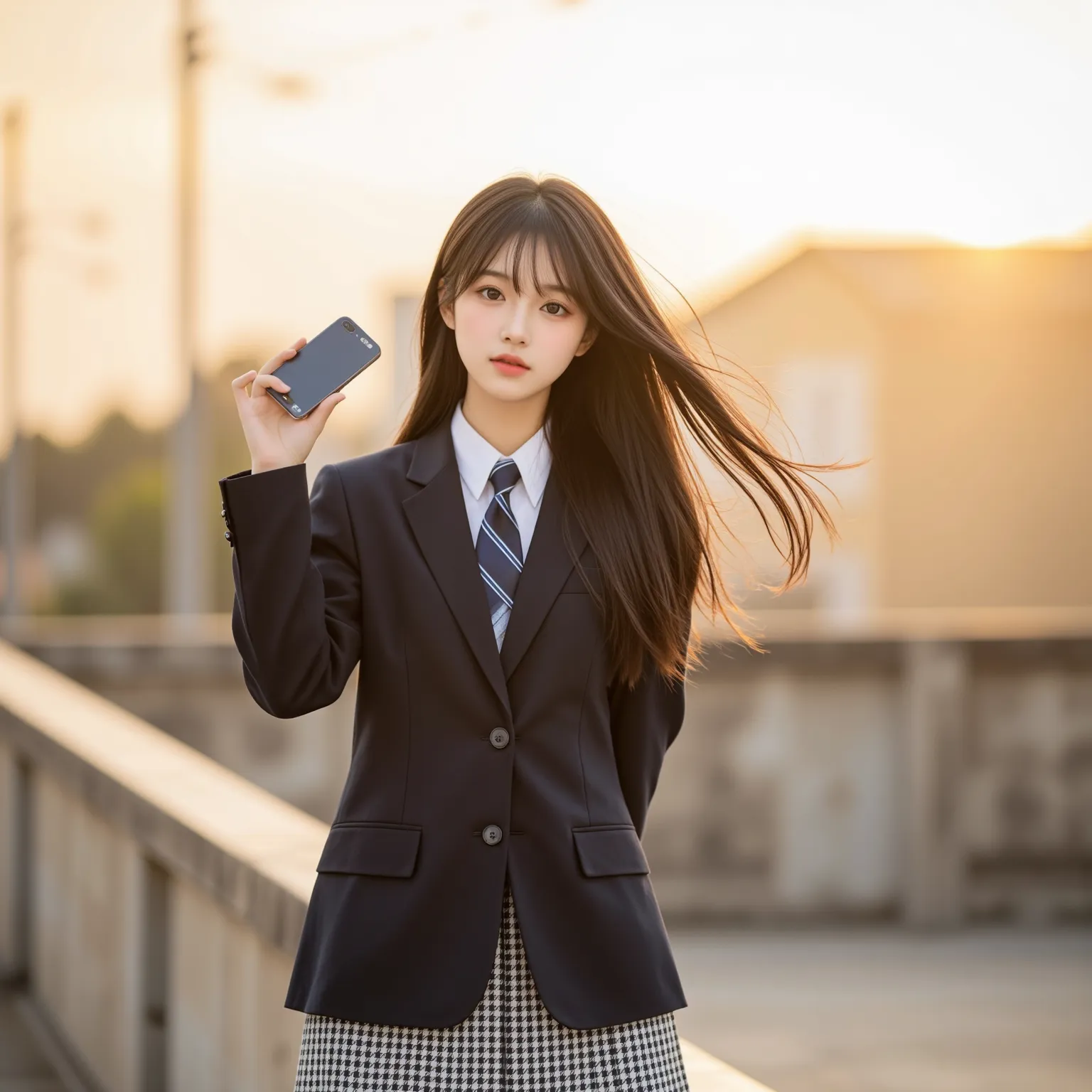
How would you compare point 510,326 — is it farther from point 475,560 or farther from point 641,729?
point 641,729

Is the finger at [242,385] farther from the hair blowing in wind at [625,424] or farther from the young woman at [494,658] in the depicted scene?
the hair blowing in wind at [625,424]

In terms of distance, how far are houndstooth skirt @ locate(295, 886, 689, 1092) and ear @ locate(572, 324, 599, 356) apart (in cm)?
77

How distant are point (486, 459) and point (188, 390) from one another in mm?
10931

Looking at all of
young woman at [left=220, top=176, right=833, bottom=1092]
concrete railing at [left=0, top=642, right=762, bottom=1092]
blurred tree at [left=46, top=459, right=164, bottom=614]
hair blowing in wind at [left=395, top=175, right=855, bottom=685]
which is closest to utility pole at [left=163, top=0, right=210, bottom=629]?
concrete railing at [left=0, top=642, right=762, bottom=1092]

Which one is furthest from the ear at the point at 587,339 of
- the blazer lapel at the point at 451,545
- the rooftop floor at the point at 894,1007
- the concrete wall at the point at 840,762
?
the concrete wall at the point at 840,762

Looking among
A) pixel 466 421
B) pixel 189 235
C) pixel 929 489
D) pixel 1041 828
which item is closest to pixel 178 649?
pixel 189 235

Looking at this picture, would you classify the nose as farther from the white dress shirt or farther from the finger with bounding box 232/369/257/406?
the finger with bounding box 232/369/257/406

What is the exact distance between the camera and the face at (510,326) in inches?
86.3

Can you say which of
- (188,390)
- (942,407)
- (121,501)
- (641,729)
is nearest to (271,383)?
(641,729)

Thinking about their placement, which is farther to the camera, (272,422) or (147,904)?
(147,904)

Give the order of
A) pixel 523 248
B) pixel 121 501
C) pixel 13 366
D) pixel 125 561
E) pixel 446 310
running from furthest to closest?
pixel 121 501 < pixel 125 561 < pixel 13 366 < pixel 446 310 < pixel 523 248

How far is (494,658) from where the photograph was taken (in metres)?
2.05

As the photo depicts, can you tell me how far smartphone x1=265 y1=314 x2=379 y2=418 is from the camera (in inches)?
81.8

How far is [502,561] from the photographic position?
84.7 inches
